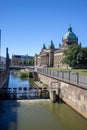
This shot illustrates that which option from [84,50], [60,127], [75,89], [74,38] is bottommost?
[60,127]

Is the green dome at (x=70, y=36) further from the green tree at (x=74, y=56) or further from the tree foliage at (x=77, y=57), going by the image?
the green tree at (x=74, y=56)

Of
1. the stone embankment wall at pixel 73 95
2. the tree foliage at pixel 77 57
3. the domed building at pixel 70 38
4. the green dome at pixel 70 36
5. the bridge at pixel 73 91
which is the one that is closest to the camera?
the stone embankment wall at pixel 73 95

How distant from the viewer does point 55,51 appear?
4828 inches

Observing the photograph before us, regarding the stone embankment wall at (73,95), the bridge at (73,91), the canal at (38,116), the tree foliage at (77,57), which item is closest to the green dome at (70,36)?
the tree foliage at (77,57)

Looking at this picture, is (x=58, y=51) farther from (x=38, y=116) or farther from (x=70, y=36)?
(x=38, y=116)

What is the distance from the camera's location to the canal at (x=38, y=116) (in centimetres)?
1917

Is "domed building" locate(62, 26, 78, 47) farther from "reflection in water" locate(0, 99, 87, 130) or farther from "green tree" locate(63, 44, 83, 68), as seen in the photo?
"reflection in water" locate(0, 99, 87, 130)

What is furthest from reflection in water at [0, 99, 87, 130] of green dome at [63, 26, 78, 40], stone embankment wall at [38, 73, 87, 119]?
green dome at [63, 26, 78, 40]

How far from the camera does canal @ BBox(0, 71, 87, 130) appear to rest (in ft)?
62.9

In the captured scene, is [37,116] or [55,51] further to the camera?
[55,51]

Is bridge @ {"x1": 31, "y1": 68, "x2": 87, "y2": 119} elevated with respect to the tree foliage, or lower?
lower

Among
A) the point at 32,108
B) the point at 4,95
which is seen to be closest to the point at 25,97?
the point at 4,95

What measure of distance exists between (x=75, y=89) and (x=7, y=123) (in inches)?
337

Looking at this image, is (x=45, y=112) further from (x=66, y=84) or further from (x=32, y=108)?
(x=66, y=84)
